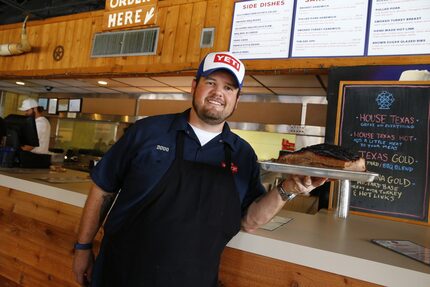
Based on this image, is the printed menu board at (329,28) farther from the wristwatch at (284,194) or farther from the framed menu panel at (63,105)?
the framed menu panel at (63,105)

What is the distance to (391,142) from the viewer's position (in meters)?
1.98

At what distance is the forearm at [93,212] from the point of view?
141 centimetres

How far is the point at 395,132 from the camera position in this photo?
78.0 inches

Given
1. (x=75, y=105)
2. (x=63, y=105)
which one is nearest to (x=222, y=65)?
(x=75, y=105)

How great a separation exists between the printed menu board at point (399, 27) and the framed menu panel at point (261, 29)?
2.18 feet

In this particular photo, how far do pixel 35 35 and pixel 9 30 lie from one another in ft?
2.30

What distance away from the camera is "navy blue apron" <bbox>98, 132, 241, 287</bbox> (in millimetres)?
1180

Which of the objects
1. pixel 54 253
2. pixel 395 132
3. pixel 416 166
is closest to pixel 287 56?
pixel 395 132

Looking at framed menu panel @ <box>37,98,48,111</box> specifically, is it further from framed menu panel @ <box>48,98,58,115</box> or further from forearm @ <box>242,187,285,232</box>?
forearm @ <box>242,187,285,232</box>

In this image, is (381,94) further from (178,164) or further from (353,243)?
(178,164)

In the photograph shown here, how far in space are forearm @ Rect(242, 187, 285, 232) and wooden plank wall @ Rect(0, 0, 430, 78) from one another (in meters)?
1.59

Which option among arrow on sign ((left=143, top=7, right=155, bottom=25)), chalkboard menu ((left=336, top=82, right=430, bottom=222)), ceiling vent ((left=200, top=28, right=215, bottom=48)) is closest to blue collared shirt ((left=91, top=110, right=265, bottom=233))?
chalkboard menu ((left=336, top=82, right=430, bottom=222))

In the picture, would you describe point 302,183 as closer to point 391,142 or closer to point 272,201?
point 272,201

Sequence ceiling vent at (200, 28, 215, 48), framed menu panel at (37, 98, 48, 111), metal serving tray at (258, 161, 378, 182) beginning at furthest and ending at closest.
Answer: framed menu panel at (37, 98, 48, 111) < ceiling vent at (200, 28, 215, 48) < metal serving tray at (258, 161, 378, 182)
